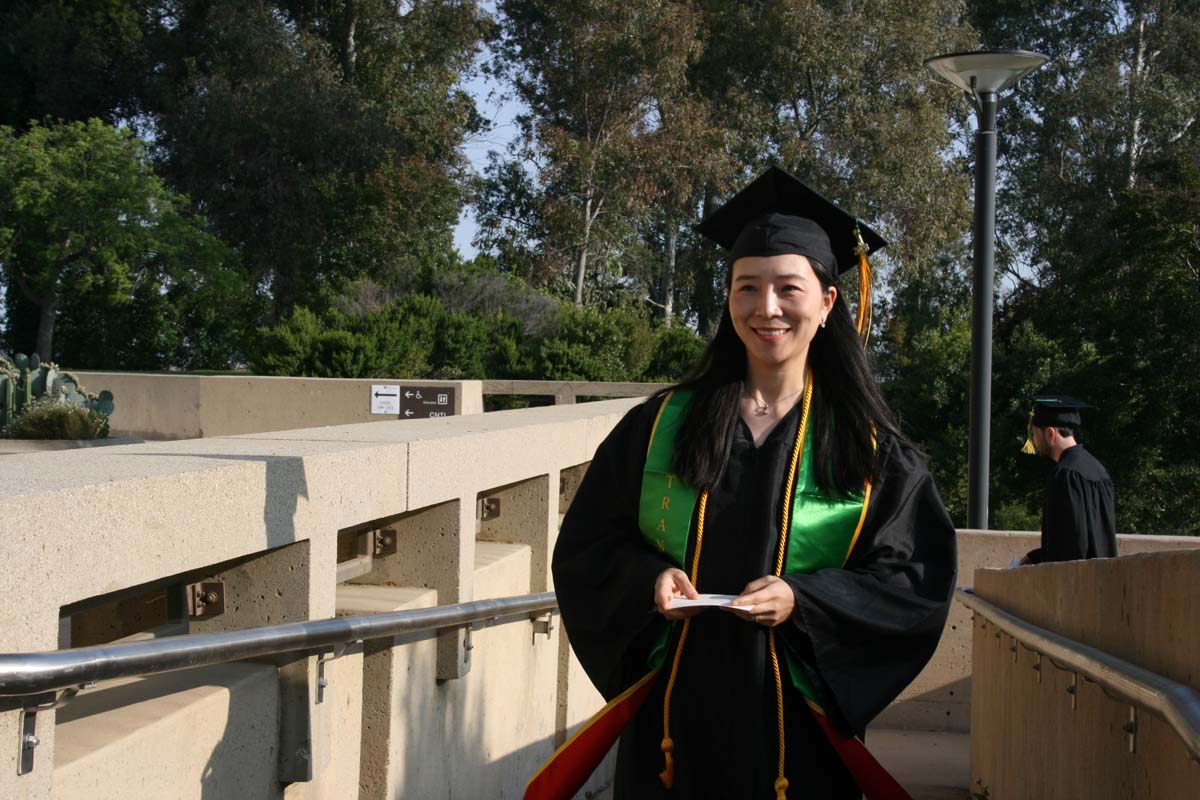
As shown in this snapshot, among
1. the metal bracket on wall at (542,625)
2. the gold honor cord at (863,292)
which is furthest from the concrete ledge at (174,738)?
the metal bracket on wall at (542,625)

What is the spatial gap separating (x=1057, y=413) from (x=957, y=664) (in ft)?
9.90

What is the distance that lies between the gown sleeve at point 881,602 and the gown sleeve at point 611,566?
1.01 feet

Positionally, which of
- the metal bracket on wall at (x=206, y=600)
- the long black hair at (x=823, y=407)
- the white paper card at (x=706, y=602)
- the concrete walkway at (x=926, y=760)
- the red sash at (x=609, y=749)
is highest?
the long black hair at (x=823, y=407)

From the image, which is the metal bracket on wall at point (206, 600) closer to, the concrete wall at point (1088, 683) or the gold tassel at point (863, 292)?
the gold tassel at point (863, 292)

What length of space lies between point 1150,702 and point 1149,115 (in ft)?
114

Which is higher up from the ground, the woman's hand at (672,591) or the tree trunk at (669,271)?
the tree trunk at (669,271)

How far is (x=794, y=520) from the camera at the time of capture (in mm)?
2828

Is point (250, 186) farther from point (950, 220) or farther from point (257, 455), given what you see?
point (257, 455)

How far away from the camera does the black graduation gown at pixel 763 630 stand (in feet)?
9.06

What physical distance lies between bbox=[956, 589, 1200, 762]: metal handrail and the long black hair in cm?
68

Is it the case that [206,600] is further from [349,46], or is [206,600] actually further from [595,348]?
[349,46]

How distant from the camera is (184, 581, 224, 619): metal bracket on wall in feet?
11.6

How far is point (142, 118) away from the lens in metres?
38.1

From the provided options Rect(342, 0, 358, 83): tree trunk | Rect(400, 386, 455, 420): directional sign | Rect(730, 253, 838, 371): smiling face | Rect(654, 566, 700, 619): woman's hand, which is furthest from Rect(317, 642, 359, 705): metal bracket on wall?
Rect(342, 0, 358, 83): tree trunk
